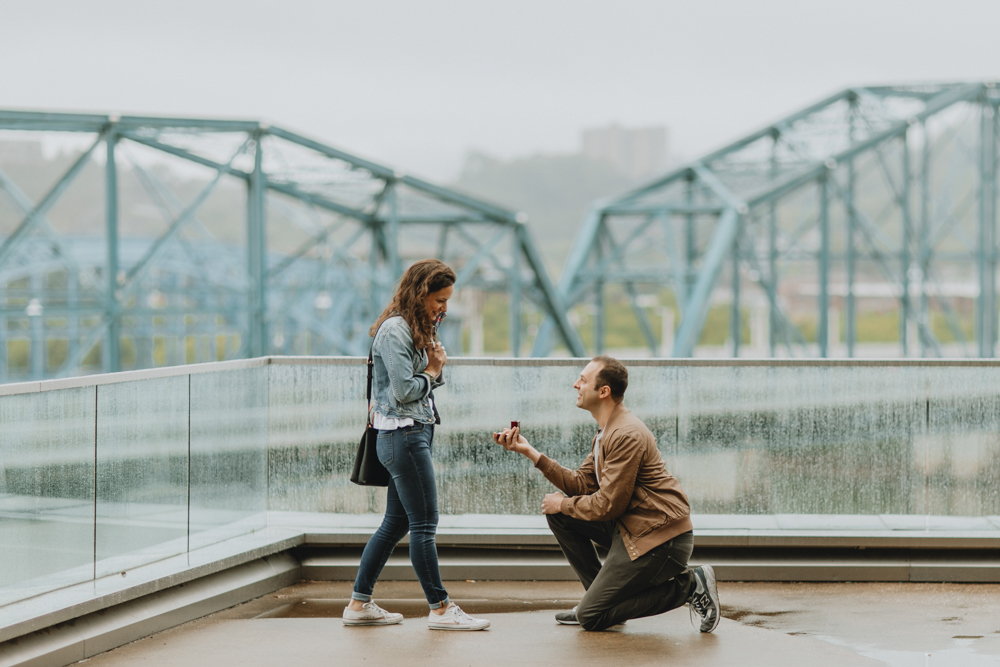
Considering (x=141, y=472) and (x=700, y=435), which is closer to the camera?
(x=141, y=472)

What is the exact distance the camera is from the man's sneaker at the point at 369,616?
17.3 ft

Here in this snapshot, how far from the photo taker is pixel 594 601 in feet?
16.7

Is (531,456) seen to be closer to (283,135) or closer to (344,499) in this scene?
(344,499)

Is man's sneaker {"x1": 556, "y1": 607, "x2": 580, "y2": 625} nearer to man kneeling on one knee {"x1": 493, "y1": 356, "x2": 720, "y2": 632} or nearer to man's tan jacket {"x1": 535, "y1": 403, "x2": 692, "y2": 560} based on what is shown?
man kneeling on one knee {"x1": 493, "y1": 356, "x2": 720, "y2": 632}

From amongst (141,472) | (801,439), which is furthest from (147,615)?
(801,439)

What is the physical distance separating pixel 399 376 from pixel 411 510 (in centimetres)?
62

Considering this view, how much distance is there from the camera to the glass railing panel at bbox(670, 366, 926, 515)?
6398mm

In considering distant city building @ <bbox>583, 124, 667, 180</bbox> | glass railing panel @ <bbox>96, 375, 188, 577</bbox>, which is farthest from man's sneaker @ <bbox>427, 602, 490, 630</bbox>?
distant city building @ <bbox>583, 124, 667, 180</bbox>

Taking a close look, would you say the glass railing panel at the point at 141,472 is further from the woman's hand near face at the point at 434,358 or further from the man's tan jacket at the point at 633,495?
the man's tan jacket at the point at 633,495

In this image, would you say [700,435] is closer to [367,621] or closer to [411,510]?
[411,510]

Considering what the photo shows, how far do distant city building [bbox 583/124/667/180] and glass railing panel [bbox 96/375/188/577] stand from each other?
10018 cm

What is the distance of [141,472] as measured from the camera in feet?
17.6

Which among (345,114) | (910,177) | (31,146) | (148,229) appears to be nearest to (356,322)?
(910,177)

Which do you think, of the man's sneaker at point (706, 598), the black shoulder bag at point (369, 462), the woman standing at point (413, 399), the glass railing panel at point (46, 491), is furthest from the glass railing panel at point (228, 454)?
the man's sneaker at point (706, 598)
